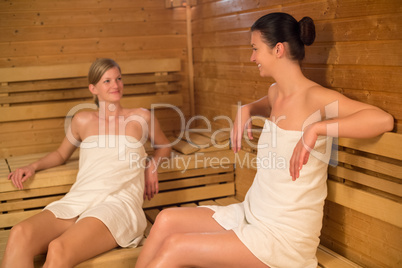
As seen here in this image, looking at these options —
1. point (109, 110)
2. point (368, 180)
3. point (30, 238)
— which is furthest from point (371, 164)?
point (30, 238)

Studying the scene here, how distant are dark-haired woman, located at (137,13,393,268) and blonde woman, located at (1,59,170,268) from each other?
35 centimetres

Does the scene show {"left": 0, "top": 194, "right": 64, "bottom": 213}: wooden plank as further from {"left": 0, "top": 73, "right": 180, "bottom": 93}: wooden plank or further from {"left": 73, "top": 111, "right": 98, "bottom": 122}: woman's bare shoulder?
{"left": 0, "top": 73, "right": 180, "bottom": 93}: wooden plank

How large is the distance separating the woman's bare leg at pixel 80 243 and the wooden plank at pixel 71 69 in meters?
1.63

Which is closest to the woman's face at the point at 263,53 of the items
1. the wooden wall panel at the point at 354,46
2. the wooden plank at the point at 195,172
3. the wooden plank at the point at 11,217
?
the wooden wall panel at the point at 354,46

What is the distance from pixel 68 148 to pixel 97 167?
15.0 inches

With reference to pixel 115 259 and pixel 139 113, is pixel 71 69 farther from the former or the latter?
pixel 115 259

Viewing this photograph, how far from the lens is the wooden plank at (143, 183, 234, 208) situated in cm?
325

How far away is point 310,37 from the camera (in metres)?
2.13

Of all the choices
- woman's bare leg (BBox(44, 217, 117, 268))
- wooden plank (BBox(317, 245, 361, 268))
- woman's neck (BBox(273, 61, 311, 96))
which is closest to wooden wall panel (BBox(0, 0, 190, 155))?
woman's bare leg (BBox(44, 217, 117, 268))

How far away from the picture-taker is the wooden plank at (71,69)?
3605 mm

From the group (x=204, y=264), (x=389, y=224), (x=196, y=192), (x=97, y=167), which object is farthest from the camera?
(x=196, y=192)

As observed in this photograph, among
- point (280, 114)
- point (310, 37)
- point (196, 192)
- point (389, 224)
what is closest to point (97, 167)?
point (196, 192)

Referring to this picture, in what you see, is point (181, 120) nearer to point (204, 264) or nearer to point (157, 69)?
point (157, 69)

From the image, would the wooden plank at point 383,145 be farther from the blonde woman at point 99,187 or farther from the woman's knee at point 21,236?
the woman's knee at point 21,236
